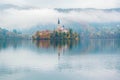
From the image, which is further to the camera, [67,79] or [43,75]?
[43,75]

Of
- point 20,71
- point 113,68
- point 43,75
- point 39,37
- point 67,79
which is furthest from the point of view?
point 39,37

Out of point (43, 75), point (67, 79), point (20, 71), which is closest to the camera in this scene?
point (67, 79)

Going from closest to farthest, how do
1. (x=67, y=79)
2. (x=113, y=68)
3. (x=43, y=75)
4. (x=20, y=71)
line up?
(x=67, y=79), (x=43, y=75), (x=20, y=71), (x=113, y=68)

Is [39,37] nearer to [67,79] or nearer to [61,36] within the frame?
[61,36]

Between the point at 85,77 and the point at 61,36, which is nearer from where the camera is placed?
the point at 85,77

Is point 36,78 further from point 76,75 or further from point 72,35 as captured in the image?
point 72,35

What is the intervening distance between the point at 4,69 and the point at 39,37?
115 m

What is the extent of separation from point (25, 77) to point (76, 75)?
4.78m

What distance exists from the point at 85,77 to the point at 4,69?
378 inches

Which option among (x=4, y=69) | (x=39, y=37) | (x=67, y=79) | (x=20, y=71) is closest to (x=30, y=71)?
(x=20, y=71)

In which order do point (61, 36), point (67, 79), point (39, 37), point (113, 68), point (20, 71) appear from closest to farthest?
1. point (67, 79)
2. point (20, 71)
3. point (113, 68)
4. point (61, 36)
5. point (39, 37)

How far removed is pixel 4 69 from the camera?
1352 inches

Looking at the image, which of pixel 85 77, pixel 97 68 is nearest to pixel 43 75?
pixel 85 77

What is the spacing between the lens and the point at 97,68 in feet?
→ 117
